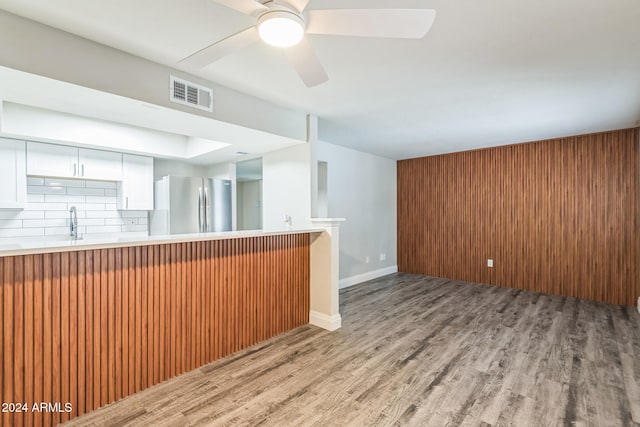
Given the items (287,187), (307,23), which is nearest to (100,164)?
(287,187)

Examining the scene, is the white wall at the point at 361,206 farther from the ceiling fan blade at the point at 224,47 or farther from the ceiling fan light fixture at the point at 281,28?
the ceiling fan light fixture at the point at 281,28

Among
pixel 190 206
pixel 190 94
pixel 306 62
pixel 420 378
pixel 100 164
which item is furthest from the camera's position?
pixel 190 206

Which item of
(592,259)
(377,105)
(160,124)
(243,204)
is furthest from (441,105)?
(243,204)

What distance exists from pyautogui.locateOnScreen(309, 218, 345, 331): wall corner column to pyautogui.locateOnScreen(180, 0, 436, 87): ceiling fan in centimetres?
189

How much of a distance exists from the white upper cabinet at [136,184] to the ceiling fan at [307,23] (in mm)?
3201

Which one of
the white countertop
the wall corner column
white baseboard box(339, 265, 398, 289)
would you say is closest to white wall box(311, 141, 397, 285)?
white baseboard box(339, 265, 398, 289)

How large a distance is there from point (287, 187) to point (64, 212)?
2.78 meters

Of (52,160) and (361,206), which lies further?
(361,206)

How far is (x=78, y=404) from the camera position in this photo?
182 cm

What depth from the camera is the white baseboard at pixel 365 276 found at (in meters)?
4.95

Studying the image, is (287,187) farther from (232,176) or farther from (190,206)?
(190,206)

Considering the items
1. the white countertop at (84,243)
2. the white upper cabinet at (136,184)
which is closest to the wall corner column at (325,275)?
the white countertop at (84,243)

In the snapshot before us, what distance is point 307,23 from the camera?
1.47 m

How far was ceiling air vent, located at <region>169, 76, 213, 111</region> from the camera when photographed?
2.34 m
